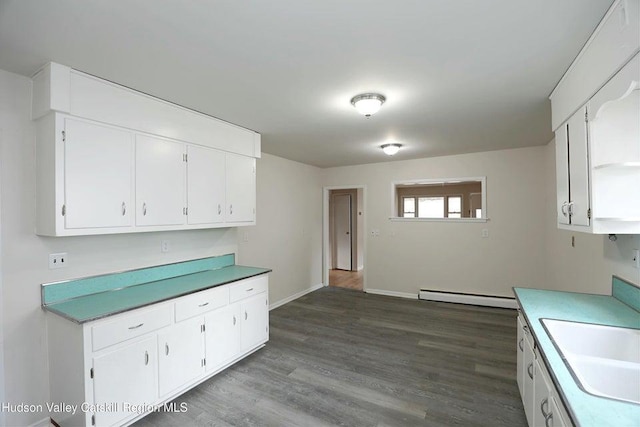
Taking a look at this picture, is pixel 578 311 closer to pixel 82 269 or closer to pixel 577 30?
pixel 577 30

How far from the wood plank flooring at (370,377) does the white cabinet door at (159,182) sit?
156cm

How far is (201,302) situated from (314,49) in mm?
2222

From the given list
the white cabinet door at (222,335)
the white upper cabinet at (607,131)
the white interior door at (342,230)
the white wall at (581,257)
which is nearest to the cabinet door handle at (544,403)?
the white upper cabinet at (607,131)

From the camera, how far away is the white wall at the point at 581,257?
2.06m

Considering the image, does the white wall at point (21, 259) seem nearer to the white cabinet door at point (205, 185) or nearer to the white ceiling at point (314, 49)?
the white ceiling at point (314, 49)

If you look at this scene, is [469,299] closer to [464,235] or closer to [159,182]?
[464,235]

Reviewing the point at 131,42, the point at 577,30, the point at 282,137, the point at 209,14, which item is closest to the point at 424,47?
the point at 577,30

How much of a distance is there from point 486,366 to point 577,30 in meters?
2.87

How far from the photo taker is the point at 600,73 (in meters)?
1.57

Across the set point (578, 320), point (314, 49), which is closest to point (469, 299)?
point (578, 320)

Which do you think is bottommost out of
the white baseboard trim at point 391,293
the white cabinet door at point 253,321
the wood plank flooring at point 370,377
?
the wood plank flooring at point 370,377

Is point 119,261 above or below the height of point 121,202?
below

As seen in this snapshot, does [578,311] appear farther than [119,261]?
No

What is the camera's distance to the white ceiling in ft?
4.68
